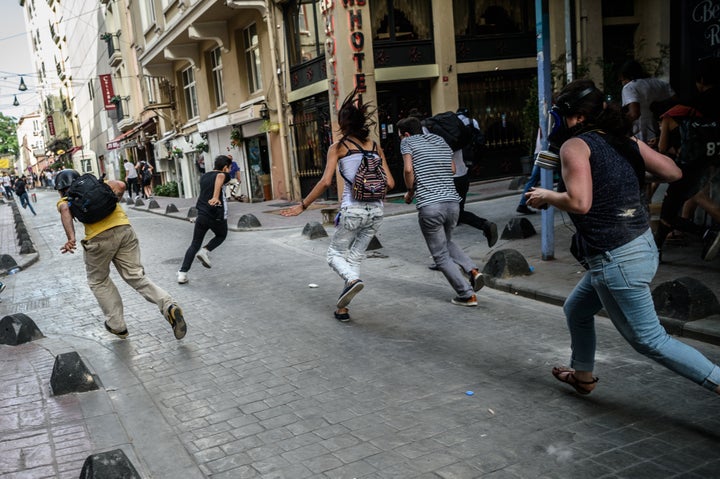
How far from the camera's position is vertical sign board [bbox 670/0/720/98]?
24.2 feet

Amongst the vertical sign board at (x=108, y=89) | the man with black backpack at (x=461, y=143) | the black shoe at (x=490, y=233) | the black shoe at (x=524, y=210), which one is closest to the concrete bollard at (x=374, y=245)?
the man with black backpack at (x=461, y=143)

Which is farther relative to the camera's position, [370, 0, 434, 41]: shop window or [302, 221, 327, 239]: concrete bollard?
[370, 0, 434, 41]: shop window

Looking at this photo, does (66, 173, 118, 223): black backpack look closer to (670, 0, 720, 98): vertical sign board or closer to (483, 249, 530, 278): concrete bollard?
(483, 249, 530, 278): concrete bollard

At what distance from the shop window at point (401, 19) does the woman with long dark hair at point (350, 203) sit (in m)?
11.9

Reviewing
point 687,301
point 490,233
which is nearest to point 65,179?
point 490,233

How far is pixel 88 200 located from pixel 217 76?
70.3ft

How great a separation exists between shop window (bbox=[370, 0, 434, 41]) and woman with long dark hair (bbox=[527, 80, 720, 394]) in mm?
14582

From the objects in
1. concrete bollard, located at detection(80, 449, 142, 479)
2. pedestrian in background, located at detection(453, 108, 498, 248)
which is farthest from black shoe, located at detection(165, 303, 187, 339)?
pedestrian in background, located at detection(453, 108, 498, 248)

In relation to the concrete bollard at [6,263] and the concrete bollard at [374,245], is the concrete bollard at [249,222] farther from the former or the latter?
the concrete bollard at [374,245]

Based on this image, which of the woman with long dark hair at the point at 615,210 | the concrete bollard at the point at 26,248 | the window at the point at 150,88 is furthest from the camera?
the window at the point at 150,88

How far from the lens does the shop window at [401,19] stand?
56.5 ft

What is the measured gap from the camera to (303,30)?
61.2ft

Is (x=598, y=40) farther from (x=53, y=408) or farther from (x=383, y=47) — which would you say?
(x=53, y=408)

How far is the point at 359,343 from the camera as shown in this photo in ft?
18.0
